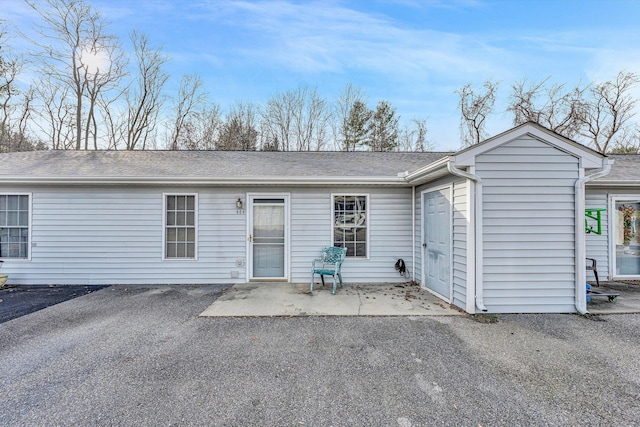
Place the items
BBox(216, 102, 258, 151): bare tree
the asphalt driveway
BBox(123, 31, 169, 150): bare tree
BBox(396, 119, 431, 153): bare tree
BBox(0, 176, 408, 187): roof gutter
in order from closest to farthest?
the asphalt driveway, BBox(0, 176, 408, 187): roof gutter, BBox(216, 102, 258, 151): bare tree, BBox(396, 119, 431, 153): bare tree, BBox(123, 31, 169, 150): bare tree

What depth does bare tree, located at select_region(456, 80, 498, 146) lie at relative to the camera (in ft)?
50.2

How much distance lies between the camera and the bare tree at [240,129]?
14742 mm

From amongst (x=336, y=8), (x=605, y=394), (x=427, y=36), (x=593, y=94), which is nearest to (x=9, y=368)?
(x=605, y=394)

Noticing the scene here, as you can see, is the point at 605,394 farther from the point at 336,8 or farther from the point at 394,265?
the point at 336,8

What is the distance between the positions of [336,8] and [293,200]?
587 cm

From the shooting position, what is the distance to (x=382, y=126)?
14.6m

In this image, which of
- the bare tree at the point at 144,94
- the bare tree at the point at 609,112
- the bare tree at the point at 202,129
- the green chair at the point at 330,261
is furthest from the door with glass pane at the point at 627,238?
the bare tree at the point at 144,94

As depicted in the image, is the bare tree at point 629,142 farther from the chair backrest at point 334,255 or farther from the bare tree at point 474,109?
the chair backrest at point 334,255

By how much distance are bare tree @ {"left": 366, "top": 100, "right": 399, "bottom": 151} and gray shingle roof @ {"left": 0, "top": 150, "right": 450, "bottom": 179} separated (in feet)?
22.7

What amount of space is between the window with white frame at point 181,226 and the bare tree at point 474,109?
15.1m

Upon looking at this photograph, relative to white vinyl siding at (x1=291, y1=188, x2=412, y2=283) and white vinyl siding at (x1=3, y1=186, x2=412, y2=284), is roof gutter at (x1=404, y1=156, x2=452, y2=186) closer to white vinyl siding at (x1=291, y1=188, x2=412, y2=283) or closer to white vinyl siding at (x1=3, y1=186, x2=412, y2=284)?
white vinyl siding at (x1=291, y1=188, x2=412, y2=283)

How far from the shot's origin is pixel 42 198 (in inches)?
222

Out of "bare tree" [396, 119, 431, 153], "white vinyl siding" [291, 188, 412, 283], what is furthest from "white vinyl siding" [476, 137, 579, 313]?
"bare tree" [396, 119, 431, 153]

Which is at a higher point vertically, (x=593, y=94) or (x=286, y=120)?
(x=593, y=94)
